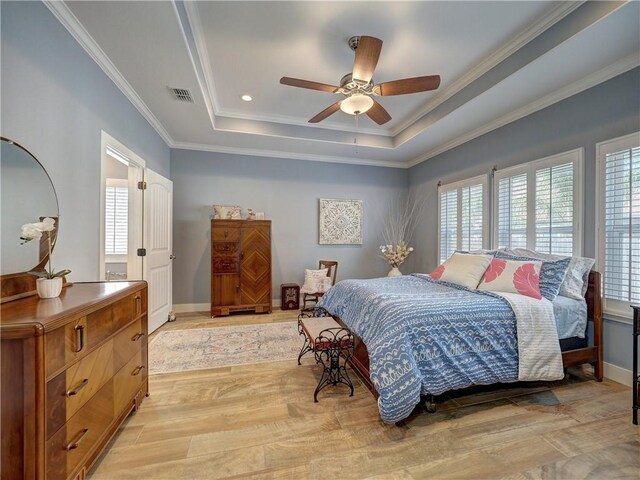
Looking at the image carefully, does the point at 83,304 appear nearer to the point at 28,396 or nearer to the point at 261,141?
the point at 28,396

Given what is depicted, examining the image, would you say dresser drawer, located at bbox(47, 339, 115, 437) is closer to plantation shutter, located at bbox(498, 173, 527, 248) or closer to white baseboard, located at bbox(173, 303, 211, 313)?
white baseboard, located at bbox(173, 303, 211, 313)

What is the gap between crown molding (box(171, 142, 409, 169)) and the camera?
179 inches

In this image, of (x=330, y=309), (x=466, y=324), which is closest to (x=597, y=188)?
(x=466, y=324)

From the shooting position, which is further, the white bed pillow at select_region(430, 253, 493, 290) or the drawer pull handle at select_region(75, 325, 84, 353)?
the white bed pillow at select_region(430, 253, 493, 290)

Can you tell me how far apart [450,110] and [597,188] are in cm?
168

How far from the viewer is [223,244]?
14.1 ft

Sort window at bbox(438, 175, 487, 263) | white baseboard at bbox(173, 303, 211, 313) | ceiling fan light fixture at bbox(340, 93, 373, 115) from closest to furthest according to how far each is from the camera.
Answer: ceiling fan light fixture at bbox(340, 93, 373, 115) < window at bbox(438, 175, 487, 263) < white baseboard at bbox(173, 303, 211, 313)

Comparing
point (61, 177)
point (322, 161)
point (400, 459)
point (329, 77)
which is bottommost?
point (400, 459)

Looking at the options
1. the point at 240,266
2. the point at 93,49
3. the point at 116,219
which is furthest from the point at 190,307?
the point at 93,49

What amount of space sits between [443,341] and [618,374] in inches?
73.5

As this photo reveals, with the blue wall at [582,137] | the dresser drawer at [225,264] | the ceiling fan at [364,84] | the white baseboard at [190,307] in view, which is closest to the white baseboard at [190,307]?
the white baseboard at [190,307]

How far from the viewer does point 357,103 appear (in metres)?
2.63

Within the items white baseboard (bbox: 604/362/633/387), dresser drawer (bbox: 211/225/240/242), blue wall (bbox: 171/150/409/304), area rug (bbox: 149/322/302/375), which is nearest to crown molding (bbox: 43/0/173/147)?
blue wall (bbox: 171/150/409/304)

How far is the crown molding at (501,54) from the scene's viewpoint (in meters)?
2.11
